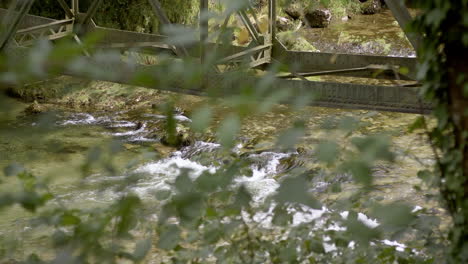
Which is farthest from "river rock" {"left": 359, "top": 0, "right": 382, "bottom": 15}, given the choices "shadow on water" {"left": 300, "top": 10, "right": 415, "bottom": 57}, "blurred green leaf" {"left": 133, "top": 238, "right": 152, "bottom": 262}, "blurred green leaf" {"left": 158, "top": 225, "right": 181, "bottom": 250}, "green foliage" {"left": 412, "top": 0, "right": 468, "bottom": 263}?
"blurred green leaf" {"left": 133, "top": 238, "right": 152, "bottom": 262}

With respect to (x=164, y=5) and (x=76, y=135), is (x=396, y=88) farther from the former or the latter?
(x=164, y=5)

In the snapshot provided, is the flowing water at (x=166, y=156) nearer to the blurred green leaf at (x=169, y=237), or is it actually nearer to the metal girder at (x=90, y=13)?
the metal girder at (x=90, y=13)

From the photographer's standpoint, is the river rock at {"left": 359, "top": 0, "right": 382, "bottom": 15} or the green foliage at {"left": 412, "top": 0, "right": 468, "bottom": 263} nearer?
the green foliage at {"left": 412, "top": 0, "right": 468, "bottom": 263}

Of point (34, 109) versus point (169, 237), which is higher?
point (169, 237)

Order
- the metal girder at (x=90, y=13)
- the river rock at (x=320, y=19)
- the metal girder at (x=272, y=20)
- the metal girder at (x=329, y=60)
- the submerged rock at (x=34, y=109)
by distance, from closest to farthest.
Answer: the metal girder at (x=329, y=60) → the metal girder at (x=272, y=20) → the metal girder at (x=90, y=13) → the submerged rock at (x=34, y=109) → the river rock at (x=320, y=19)

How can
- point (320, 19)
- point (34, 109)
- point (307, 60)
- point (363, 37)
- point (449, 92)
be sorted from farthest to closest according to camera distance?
point (320, 19) → point (363, 37) → point (34, 109) → point (307, 60) → point (449, 92)

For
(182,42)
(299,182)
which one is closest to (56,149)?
(182,42)

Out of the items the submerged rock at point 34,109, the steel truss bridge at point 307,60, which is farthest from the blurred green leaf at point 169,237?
the submerged rock at point 34,109

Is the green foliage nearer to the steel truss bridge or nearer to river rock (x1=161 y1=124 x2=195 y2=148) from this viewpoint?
the steel truss bridge

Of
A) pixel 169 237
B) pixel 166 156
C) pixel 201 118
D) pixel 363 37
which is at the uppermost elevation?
pixel 201 118

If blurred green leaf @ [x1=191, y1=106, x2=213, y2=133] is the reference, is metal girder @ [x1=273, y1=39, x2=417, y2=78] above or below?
below

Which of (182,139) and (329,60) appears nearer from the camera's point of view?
(329,60)

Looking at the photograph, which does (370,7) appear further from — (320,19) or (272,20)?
(272,20)

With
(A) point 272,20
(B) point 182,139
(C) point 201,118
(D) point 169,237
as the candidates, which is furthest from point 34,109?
(C) point 201,118
